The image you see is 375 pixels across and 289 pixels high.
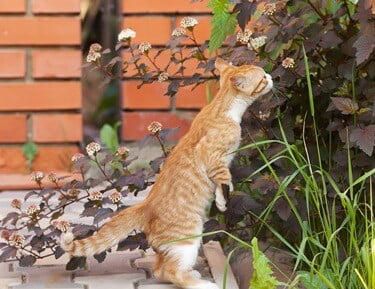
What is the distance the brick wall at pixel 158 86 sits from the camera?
15.8 ft

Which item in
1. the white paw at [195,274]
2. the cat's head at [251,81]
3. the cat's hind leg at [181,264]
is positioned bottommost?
the white paw at [195,274]

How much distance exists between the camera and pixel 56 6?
482 cm

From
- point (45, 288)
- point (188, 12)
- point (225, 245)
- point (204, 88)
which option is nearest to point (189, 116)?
point (204, 88)

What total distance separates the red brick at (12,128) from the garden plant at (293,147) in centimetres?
137

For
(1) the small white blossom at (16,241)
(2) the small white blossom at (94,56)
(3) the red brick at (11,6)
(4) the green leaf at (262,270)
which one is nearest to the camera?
(4) the green leaf at (262,270)

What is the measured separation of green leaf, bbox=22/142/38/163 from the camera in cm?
488

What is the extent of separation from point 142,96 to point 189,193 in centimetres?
174

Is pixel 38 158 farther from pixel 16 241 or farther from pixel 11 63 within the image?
pixel 16 241

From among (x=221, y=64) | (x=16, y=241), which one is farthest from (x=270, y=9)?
(x=16, y=241)

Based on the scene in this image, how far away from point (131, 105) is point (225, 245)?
4.07ft

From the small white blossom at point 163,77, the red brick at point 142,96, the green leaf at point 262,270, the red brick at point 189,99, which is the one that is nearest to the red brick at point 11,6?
the red brick at point 142,96

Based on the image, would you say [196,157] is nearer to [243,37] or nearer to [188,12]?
[243,37]

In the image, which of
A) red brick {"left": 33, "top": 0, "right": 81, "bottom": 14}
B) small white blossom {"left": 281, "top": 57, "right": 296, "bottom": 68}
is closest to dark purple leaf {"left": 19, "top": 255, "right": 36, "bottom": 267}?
small white blossom {"left": 281, "top": 57, "right": 296, "bottom": 68}

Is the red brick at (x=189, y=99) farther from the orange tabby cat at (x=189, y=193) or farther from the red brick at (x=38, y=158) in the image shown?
the orange tabby cat at (x=189, y=193)
